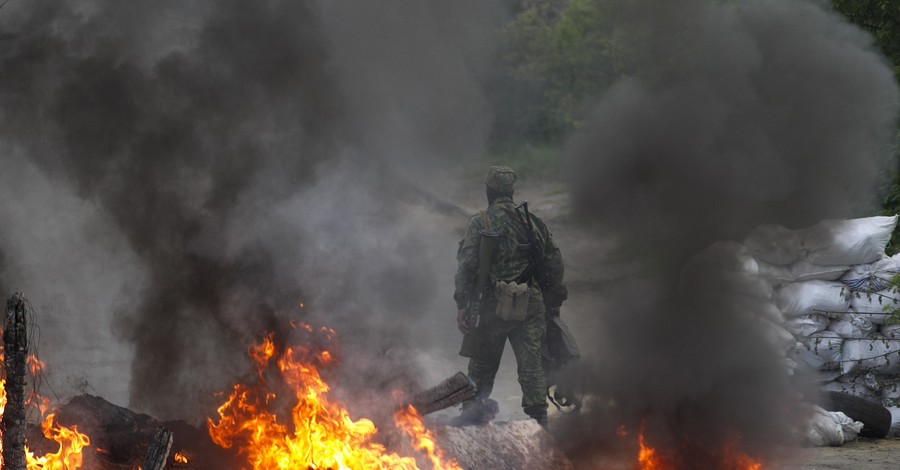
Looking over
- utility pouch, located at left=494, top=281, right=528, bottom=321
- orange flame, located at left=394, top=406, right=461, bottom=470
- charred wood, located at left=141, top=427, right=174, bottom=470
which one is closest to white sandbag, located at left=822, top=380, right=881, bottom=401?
utility pouch, located at left=494, top=281, right=528, bottom=321

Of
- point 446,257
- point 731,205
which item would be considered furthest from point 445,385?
point 446,257

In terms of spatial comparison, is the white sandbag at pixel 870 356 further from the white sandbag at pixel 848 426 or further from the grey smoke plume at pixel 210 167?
the grey smoke plume at pixel 210 167

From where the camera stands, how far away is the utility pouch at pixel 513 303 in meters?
6.47

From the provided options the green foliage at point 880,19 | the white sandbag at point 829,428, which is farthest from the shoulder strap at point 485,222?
the green foliage at point 880,19

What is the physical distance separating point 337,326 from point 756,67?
416cm

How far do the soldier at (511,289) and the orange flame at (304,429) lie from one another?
1.17 meters

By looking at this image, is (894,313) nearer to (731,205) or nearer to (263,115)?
(731,205)

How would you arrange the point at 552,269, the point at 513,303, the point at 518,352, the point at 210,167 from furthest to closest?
the point at 552,269 → the point at 518,352 → the point at 513,303 → the point at 210,167

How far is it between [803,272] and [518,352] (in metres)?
3.01

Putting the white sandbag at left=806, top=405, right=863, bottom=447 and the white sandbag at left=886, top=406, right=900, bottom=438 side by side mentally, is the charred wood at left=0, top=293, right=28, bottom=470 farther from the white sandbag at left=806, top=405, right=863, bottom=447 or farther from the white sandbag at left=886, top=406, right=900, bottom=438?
the white sandbag at left=886, top=406, right=900, bottom=438

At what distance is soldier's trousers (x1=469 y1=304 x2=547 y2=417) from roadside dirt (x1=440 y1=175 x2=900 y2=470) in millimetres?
390

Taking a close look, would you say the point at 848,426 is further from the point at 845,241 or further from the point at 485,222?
the point at 485,222

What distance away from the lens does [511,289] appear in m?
6.49

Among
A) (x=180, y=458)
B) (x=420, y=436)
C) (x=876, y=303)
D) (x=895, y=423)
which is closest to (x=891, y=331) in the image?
(x=876, y=303)
